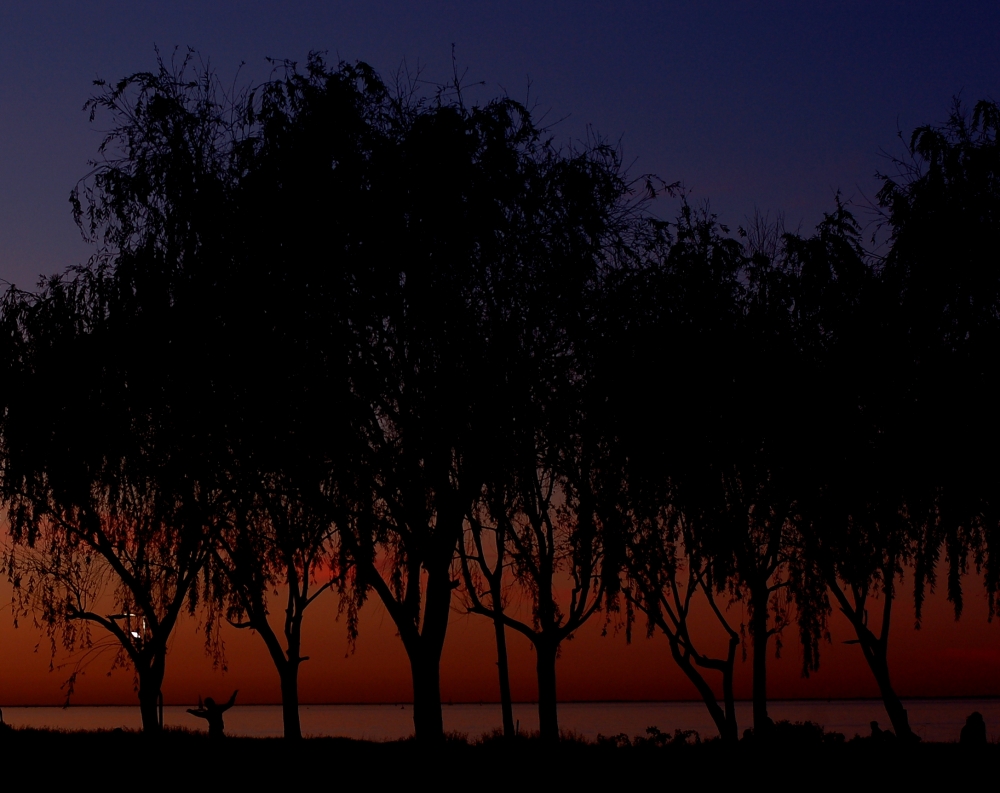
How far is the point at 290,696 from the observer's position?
2458 centimetres

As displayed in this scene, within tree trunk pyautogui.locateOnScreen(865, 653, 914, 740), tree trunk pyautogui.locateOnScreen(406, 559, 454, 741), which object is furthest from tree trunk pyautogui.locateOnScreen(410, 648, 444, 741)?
→ tree trunk pyautogui.locateOnScreen(865, 653, 914, 740)

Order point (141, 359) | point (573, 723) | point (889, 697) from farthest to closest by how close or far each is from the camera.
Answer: point (573, 723), point (889, 697), point (141, 359)

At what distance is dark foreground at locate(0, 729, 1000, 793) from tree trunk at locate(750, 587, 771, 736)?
1499 mm

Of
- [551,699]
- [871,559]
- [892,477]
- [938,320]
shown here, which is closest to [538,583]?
[551,699]

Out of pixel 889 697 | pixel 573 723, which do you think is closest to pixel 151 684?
pixel 889 697

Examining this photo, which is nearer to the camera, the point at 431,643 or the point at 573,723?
the point at 431,643

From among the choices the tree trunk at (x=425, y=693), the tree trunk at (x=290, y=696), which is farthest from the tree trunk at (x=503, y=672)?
the tree trunk at (x=425, y=693)

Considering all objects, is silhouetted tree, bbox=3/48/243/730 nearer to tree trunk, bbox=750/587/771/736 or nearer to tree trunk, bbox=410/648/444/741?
tree trunk, bbox=410/648/444/741

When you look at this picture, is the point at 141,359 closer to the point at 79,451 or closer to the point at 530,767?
the point at 79,451

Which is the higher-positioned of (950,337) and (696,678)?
(950,337)

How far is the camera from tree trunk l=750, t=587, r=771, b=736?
63.9 feet

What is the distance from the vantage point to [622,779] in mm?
15523

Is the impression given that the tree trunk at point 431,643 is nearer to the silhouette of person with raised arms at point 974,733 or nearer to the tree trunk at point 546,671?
the tree trunk at point 546,671

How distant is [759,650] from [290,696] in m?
11.0
